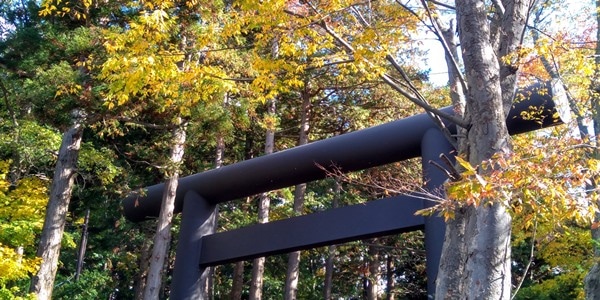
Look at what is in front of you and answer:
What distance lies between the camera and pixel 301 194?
45.3 ft

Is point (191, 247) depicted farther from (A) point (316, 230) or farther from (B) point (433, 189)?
(B) point (433, 189)

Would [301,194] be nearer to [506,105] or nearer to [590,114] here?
[590,114]

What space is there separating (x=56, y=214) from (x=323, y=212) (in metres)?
4.37

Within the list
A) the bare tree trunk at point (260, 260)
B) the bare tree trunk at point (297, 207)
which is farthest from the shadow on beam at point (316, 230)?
the bare tree trunk at point (297, 207)

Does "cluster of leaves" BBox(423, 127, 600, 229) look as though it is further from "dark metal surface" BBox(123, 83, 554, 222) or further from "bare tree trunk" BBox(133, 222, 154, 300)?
"bare tree trunk" BBox(133, 222, 154, 300)

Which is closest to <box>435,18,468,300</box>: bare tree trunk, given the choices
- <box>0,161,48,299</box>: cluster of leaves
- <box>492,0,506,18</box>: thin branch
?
<box>492,0,506,18</box>: thin branch

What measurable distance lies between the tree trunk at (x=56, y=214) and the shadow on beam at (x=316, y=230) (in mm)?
2292

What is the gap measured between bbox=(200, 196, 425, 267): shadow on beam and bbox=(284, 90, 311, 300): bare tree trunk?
420cm

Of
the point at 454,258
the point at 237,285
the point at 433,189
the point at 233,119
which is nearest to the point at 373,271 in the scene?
the point at 237,285

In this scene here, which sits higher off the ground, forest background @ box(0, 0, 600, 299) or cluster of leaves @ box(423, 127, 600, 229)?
forest background @ box(0, 0, 600, 299)

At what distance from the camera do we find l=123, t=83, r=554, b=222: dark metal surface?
722 cm

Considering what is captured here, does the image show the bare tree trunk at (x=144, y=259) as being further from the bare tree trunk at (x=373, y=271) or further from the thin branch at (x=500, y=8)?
the thin branch at (x=500, y=8)

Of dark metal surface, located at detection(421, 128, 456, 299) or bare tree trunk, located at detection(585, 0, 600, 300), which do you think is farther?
dark metal surface, located at detection(421, 128, 456, 299)

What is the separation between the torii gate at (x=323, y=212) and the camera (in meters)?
6.93
